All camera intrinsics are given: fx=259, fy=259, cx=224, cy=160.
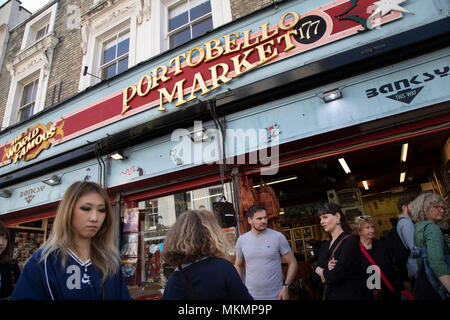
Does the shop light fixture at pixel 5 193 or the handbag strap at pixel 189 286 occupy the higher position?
the shop light fixture at pixel 5 193

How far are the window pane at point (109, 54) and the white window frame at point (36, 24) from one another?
11.5 feet

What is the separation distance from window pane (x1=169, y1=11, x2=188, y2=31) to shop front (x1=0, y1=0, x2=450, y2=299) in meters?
1.61

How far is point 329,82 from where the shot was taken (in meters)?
4.24

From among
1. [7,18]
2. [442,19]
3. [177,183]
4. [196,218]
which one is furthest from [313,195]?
[7,18]

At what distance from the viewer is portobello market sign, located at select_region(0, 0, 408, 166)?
439 cm

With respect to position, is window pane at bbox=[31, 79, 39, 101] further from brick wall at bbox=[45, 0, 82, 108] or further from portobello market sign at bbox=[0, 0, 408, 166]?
portobello market sign at bbox=[0, 0, 408, 166]

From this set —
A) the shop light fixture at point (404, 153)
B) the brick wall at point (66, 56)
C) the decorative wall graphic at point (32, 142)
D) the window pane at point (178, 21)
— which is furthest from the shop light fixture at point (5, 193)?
the shop light fixture at point (404, 153)

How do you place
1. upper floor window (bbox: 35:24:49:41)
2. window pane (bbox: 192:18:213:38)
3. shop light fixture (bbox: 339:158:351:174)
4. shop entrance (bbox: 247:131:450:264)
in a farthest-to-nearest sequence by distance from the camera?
upper floor window (bbox: 35:24:49:41) → shop light fixture (bbox: 339:158:351:174) → window pane (bbox: 192:18:213:38) → shop entrance (bbox: 247:131:450:264)

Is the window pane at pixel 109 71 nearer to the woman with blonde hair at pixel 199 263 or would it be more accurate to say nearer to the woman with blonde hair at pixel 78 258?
the woman with blonde hair at pixel 78 258

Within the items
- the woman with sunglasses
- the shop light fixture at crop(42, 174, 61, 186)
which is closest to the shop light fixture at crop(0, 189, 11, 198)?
the shop light fixture at crop(42, 174, 61, 186)

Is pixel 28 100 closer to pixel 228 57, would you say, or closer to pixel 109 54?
pixel 109 54

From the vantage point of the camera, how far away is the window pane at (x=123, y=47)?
7.78 meters
